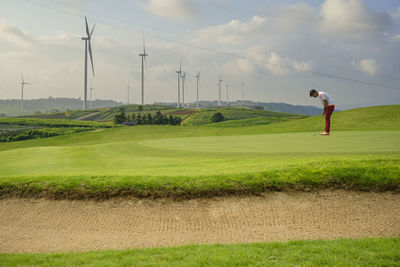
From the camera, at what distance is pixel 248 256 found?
575 cm

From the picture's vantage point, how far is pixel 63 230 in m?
8.23

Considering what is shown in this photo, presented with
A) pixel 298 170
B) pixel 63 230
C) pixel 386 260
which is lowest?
pixel 63 230

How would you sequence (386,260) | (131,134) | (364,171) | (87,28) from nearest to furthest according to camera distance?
(386,260), (364,171), (131,134), (87,28)

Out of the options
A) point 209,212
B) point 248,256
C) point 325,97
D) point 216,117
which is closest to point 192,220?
point 209,212

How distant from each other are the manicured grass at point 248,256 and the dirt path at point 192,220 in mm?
693

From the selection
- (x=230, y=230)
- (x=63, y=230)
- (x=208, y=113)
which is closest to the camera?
(x=230, y=230)

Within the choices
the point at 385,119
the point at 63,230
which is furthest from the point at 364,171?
the point at 385,119

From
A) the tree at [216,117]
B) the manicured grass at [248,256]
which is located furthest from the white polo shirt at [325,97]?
the tree at [216,117]

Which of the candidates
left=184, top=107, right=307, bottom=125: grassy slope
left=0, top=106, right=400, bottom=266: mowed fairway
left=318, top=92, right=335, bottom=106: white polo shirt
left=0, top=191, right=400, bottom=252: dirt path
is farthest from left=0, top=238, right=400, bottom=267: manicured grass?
left=184, top=107, right=307, bottom=125: grassy slope

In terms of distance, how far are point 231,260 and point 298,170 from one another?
216 inches

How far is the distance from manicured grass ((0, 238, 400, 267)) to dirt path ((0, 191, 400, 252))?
2.27 ft

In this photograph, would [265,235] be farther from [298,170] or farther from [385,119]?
[385,119]

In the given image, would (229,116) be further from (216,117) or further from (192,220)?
(192,220)

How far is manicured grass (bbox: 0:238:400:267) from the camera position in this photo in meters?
5.48
